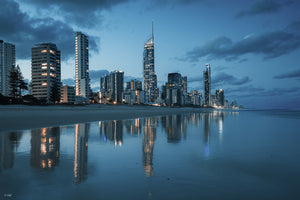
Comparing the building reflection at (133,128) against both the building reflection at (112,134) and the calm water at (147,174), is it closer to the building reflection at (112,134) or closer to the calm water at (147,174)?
the building reflection at (112,134)

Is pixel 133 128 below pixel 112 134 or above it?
below

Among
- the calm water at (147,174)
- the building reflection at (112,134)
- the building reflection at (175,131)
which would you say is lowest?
the building reflection at (175,131)

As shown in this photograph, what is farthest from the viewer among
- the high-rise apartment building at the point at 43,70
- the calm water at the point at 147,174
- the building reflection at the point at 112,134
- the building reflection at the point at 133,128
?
the high-rise apartment building at the point at 43,70

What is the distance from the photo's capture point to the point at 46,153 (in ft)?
32.7

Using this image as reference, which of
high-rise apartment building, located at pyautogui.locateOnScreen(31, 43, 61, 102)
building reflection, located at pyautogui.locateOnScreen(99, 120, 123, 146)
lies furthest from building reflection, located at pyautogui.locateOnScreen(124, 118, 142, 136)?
high-rise apartment building, located at pyautogui.locateOnScreen(31, 43, 61, 102)

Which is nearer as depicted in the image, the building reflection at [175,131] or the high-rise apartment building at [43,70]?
the building reflection at [175,131]

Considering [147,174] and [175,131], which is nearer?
[147,174]

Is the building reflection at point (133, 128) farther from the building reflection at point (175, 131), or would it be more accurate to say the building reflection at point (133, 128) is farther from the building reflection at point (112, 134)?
the building reflection at point (175, 131)

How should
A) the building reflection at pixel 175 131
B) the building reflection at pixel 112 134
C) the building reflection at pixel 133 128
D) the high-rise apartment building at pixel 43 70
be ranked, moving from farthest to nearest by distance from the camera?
the high-rise apartment building at pixel 43 70
the building reflection at pixel 133 128
the building reflection at pixel 175 131
the building reflection at pixel 112 134

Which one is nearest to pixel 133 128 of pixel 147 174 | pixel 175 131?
pixel 175 131

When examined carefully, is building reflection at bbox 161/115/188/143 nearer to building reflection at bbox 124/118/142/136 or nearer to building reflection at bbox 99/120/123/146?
building reflection at bbox 124/118/142/136

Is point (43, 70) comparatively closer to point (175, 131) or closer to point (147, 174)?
point (175, 131)

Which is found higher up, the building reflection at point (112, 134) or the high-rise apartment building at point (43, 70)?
the high-rise apartment building at point (43, 70)

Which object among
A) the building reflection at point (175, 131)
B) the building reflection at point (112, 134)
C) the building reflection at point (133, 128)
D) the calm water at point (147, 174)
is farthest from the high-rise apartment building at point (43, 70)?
the calm water at point (147, 174)
